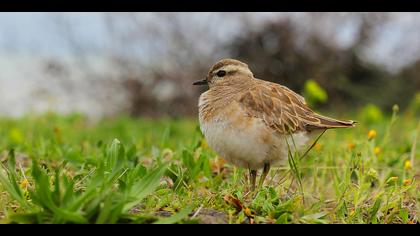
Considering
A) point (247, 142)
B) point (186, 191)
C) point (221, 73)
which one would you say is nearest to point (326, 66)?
point (221, 73)

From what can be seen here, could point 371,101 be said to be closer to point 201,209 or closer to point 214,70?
point 214,70

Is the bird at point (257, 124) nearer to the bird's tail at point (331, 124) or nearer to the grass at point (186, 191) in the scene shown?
the bird's tail at point (331, 124)

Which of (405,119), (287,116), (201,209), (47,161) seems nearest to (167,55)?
(405,119)

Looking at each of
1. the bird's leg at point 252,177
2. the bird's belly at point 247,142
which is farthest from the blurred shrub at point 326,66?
the bird's belly at point 247,142

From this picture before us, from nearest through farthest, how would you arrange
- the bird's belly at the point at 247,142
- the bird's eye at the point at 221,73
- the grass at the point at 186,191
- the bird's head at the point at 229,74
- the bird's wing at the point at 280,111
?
the grass at the point at 186,191
the bird's belly at the point at 247,142
the bird's wing at the point at 280,111
the bird's head at the point at 229,74
the bird's eye at the point at 221,73

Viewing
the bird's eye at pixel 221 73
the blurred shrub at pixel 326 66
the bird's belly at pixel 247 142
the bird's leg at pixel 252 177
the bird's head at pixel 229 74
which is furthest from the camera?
the blurred shrub at pixel 326 66

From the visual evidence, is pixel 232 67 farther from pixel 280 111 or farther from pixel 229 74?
pixel 280 111

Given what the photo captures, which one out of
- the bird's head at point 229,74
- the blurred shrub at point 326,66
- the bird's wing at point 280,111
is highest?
the bird's head at point 229,74
